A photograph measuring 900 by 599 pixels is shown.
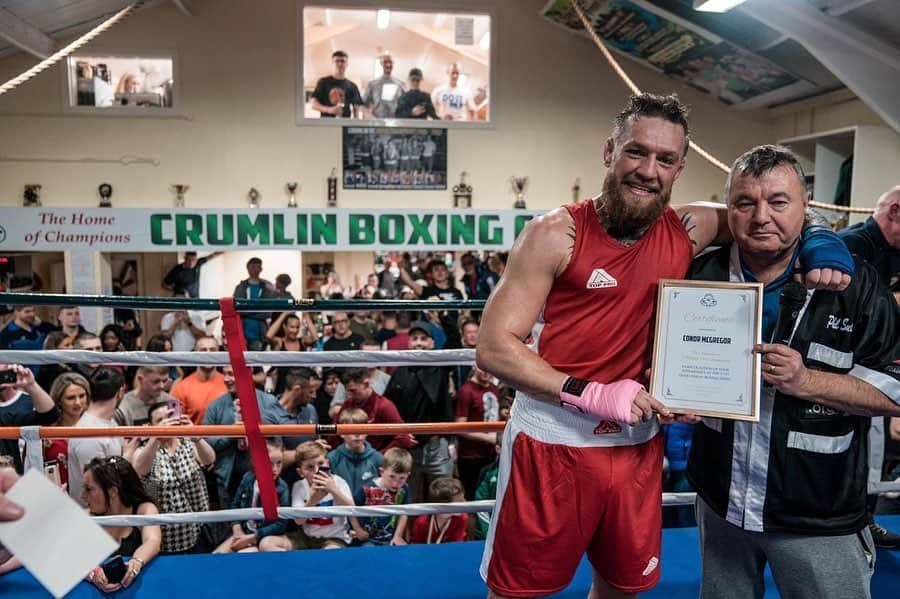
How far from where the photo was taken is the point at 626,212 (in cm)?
130

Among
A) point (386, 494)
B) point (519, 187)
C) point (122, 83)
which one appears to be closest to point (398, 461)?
point (386, 494)

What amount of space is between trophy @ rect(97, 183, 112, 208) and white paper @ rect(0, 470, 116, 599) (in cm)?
660

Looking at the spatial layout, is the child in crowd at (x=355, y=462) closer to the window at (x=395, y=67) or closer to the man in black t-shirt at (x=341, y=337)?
the man in black t-shirt at (x=341, y=337)

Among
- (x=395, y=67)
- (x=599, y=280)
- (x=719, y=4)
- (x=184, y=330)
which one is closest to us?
(x=599, y=280)

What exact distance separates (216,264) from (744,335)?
24.8 ft

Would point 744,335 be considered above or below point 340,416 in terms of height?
above

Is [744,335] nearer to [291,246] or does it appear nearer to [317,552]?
[317,552]

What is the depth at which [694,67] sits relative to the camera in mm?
6848

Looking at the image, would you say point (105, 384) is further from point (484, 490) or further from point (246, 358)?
point (484, 490)

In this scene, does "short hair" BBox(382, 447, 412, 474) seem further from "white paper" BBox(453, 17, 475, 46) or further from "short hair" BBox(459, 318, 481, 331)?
"white paper" BBox(453, 17, 475, 46)

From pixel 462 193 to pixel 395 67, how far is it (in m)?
1.55

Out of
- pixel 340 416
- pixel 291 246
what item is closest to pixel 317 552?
pixel 340 416

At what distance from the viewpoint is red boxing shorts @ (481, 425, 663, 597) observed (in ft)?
4.41

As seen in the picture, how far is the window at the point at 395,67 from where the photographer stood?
23.1 ft
